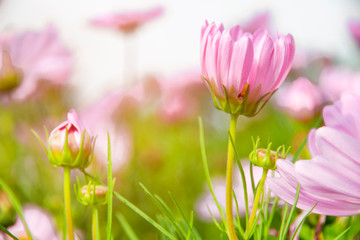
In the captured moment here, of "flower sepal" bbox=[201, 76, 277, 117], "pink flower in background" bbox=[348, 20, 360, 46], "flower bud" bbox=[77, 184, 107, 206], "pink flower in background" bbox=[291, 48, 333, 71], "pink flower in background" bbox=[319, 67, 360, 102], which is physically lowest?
"pink flower in background" bbox=[291, 48, 333, 71]

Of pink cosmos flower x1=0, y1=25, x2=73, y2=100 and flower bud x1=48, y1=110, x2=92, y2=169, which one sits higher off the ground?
flower bud x1=48, y1=110, x2=92, y2=169

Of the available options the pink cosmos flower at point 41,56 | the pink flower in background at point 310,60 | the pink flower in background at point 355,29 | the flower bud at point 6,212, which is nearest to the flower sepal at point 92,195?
the flower bud at point 6,212

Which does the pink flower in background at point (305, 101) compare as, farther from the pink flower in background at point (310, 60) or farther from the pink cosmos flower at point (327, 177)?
the pink flower in background at point (310, 60)

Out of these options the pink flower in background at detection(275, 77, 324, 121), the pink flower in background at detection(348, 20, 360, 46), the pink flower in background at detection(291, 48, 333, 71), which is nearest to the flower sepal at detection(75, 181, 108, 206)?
the pink flower in background at detection(275, 77, 324, 121)

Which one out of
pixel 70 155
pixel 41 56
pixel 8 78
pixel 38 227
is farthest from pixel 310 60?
pixel 70 155

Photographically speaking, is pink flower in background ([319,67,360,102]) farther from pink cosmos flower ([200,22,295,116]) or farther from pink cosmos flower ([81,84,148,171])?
pink cosmos flower ([200,22,295,116])

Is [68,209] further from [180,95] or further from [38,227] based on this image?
[180,95]
